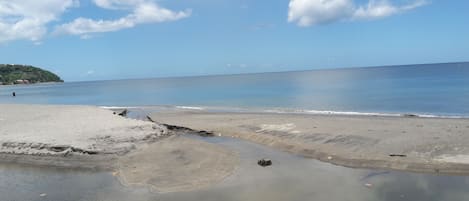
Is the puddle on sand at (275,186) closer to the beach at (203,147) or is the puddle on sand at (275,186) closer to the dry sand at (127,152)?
the beach at (203,147)

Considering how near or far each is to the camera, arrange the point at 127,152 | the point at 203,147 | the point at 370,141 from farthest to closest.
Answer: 1. the point at 203,147
2. the point at 370,141
3. the point at 127,152

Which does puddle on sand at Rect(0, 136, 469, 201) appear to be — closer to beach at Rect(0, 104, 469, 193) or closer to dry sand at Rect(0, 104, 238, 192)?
beach at Rect(0, 104, 469, 193)

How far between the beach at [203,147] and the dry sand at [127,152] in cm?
3

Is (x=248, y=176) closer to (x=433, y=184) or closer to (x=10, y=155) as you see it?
(x=433, y=184)

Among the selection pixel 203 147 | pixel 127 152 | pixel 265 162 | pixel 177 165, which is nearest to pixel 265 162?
pixel 265 162

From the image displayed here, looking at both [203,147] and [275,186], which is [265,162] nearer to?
[275,186]

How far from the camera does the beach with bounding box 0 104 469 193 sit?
14.9 m

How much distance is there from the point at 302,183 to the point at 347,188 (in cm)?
150

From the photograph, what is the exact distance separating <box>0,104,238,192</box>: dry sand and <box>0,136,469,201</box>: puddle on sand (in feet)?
2.51

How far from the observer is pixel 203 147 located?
64.7 ft

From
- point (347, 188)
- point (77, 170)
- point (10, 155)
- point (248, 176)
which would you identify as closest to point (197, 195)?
point (248, 176)

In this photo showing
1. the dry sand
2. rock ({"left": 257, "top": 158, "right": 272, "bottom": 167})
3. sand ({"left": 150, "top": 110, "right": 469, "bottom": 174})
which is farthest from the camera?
rock ({"left": 257, "top": 158, "right": 272, "bottom": 167})

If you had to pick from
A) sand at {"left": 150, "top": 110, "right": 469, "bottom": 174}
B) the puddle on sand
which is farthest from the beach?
the puddle on sand

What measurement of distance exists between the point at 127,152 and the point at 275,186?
845 centimetres
